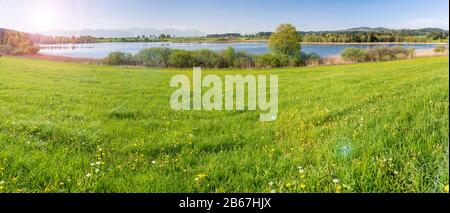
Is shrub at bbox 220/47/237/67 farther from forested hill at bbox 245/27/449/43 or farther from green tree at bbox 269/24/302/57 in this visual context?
green tree at bbox 269/24/302/57

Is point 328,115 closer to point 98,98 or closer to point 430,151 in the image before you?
point 430,151

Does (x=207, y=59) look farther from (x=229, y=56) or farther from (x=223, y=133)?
(x=223, y=133)

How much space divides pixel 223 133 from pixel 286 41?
1.11 m

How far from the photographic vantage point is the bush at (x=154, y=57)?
12.9 feet

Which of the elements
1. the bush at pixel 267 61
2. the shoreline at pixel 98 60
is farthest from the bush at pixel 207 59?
the shoreline at pixel 98 60

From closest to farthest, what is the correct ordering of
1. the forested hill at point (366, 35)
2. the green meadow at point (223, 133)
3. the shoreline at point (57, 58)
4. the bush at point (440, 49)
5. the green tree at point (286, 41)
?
1. the green meadow at point (223, 133)
2. the bush at point (440, 49)
3. the forested hill at point (366, 35)
4. the green tree at point (286, 41)
5. the shoreline at point (57, 58)

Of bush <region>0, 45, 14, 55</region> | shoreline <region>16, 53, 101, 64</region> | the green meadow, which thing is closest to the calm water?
shoreline <region>16, 53, 101, 64</region>

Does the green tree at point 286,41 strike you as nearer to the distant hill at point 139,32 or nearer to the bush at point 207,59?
the bush at point 207,59

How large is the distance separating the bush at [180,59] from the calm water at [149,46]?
0.06m

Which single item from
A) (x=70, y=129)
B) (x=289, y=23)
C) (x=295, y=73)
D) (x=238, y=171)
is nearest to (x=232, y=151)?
(x=238, y=171)

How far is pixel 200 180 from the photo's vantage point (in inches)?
136

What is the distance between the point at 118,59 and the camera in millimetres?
4012

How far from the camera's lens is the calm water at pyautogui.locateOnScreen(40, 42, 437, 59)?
3.90 metres

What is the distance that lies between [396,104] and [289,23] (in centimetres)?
131
